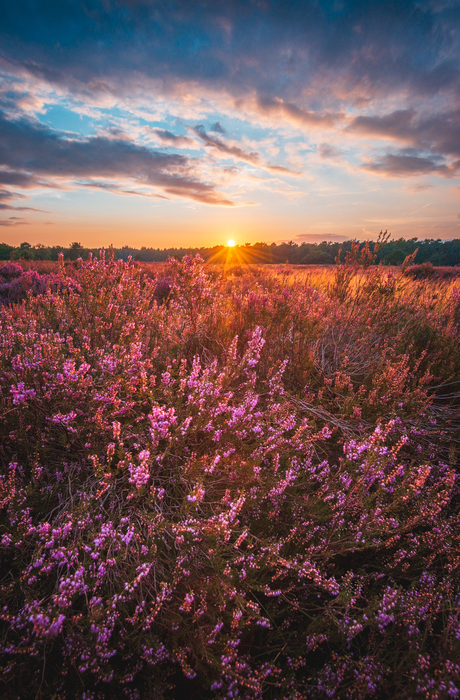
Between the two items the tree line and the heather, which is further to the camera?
the tree line

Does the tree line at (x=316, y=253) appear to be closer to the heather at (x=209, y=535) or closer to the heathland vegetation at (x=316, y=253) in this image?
the heathland vegetation at (x=316, y=253)

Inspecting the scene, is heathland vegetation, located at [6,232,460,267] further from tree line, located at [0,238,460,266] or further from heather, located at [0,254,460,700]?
heather, located at [0,254,460,700]

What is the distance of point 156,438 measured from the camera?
196cm

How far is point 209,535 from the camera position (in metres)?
1.61

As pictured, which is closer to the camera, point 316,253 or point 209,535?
point 209,535

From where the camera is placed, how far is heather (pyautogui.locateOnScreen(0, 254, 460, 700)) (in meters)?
1.35

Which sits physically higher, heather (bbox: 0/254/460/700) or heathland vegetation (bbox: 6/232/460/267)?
heathland vegetation (bbox: 6/232/460/267)

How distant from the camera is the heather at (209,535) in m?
1.35

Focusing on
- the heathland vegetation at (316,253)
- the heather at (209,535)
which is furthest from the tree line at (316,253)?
the heather at (209,535)

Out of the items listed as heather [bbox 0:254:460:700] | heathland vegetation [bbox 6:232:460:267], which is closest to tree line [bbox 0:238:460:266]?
heathland vegetation [bbox 6:232:460:267]

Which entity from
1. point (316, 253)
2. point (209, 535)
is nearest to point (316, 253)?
point (316, 253)

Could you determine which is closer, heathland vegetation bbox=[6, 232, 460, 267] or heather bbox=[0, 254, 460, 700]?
heather bbox=[0, 254, 460, 700]

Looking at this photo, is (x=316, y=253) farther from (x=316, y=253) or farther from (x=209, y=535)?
(x=209, y=535)

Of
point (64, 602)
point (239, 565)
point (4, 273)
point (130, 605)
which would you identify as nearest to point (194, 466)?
point (239, 565)
